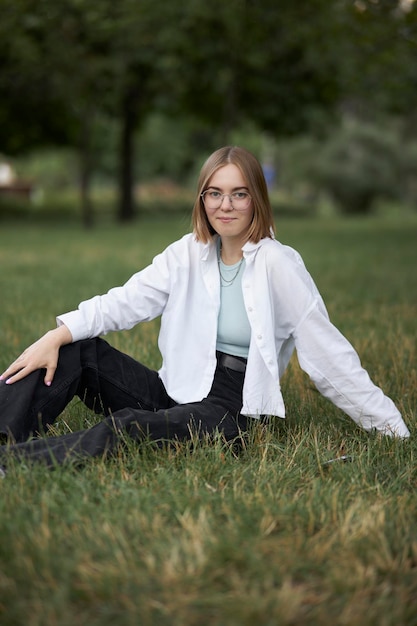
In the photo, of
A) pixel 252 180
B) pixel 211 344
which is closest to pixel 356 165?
pixel 252 180

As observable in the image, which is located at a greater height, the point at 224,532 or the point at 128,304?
the point at 128,304

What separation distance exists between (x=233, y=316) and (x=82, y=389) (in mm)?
732

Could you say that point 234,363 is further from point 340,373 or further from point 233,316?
point 340,373

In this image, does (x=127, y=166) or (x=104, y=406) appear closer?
(x=104, y=406)

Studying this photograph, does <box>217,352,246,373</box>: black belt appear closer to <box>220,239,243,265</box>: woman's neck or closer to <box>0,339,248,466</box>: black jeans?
<box>0,339,248,466</box>: black jeans

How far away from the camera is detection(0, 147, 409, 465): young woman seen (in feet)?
10.8

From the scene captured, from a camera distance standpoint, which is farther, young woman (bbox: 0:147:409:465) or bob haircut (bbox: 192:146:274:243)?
bob haircut (bbox: 192:146:274:243)

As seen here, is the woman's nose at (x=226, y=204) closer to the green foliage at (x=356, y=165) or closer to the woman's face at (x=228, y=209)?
the woman's face at (x=228, y=209)

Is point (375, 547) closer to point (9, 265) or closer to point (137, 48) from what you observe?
point (9, 265)

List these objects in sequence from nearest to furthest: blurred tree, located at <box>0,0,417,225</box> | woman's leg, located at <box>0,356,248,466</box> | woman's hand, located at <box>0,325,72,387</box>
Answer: woman's leg, located at <box>0,356,248,466</box>
woman's hand, located at <box>0,325,72,387</box>
blurred tree, located at <box>0,0,417,225</box>

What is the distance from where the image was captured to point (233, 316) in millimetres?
3523

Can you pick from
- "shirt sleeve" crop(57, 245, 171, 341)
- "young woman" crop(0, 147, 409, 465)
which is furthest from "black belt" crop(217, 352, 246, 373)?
"shirt sleeve" crop(57, 245, 171, 341)

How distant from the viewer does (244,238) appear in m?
3.55

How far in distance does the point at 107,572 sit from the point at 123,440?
88 centimetres
